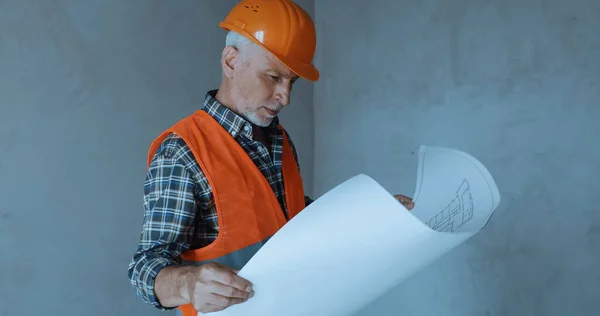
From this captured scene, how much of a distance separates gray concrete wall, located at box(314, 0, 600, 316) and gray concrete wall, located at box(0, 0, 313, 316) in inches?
33.1

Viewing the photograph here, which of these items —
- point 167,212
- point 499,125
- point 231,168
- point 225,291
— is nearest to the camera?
point 225,291

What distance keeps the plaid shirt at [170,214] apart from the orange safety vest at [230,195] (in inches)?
1.0

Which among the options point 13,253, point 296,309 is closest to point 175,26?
point 13,253

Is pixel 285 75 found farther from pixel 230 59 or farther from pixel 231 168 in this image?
pixel 231 168

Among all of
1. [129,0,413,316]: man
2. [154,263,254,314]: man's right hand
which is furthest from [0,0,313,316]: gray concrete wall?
[154,263,254,314]: man's right hand

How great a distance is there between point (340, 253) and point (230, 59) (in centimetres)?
55

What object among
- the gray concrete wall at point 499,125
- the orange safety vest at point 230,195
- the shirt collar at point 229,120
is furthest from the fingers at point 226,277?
the gray concrete wall at point 499,125

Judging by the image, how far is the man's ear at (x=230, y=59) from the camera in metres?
1.15

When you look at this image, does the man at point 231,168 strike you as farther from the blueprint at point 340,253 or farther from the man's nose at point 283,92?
the blueprint at point 340,253

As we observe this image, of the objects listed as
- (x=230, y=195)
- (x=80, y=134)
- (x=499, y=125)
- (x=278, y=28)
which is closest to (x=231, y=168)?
(x=230, y=195)

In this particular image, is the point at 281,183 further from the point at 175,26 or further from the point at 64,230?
the point at 175,26

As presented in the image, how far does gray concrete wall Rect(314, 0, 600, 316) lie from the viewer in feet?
5.78

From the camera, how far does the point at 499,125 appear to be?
76.3 inches

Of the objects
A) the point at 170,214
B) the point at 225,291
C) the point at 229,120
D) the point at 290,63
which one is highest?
the point at 290,63
